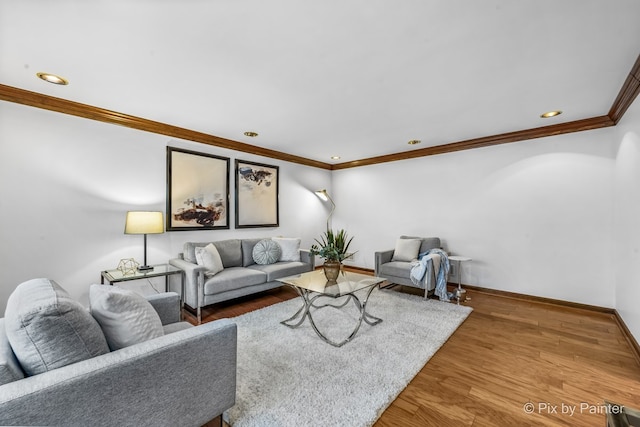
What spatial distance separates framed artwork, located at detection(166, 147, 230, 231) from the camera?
3751 millimetres

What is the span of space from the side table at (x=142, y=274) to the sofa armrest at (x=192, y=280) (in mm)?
75

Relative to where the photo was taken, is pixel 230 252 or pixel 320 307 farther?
pixel 230 252

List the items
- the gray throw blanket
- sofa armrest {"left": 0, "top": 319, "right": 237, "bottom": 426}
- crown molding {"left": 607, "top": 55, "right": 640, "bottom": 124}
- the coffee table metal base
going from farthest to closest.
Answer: the gray throw blanket
the coffee table metal base
crown molding {"left": 607, "top": 55, "right": 640, "bottom": 124}
sofa armrest {"left": 0, "top": 319, "right": 237, "bottom": 426}

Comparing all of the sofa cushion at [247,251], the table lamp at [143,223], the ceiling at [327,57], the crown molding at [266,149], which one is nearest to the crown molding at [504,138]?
the crown molding at [266,149]

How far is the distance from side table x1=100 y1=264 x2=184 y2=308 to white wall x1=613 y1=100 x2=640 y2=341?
4620mm

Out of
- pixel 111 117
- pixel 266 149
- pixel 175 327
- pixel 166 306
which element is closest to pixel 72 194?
pixel 111 117

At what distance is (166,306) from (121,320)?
721 millimetres

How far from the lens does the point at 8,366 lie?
98 cm

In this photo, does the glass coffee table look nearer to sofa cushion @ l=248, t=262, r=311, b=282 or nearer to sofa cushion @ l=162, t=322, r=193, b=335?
sofa cushion @ l=248, t=262, r=311, b=282

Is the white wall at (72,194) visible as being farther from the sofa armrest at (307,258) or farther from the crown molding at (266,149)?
the sofa armrest at (307,258)

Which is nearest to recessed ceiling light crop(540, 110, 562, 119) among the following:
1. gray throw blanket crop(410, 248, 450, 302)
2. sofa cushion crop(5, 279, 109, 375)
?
gray throw blanket crop(410, 248, 450, 302)

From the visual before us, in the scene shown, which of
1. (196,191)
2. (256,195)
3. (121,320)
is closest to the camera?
(121,320)

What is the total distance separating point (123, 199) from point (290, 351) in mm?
2753

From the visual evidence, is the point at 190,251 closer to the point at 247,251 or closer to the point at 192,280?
the point at 192,280
